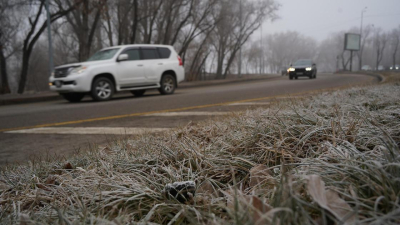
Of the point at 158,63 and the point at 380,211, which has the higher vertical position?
the point at 158,63

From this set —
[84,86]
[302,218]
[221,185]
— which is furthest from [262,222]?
[84,86]

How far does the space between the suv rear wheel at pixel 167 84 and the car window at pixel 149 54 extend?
85cm

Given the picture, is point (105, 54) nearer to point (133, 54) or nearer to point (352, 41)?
point (133, 54)

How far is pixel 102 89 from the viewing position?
9945 millimetres

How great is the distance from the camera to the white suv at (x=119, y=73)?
9.65m

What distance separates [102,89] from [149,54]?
7.87ft

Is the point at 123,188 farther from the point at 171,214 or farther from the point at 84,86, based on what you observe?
the point at 84,86

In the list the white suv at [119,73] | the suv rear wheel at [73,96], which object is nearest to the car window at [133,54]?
the white suv at [119,73]

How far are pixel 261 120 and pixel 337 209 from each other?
5.43ft

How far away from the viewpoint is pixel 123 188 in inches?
61.0

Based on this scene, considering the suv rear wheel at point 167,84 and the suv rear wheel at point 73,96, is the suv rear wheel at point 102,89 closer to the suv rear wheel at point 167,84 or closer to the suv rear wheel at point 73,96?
the suv rear wheel at point 73,96

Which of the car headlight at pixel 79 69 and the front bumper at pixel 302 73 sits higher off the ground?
the car headlight at pixel 79 69

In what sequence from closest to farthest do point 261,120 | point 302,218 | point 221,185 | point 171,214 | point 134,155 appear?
point 302,218, point 171,214, point 221,185, point 134,155, point 261,120

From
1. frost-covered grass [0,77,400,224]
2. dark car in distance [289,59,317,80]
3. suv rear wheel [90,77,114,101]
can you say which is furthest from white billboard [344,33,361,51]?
frost-covered grass [0,77,400,224]
